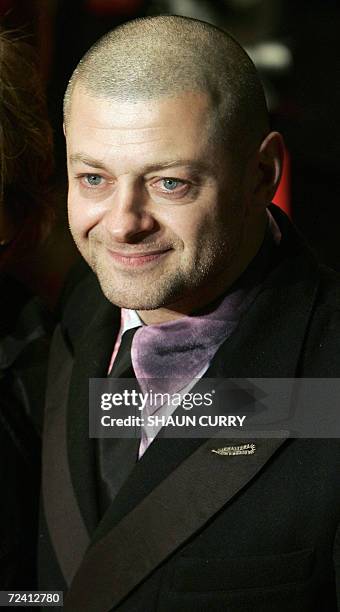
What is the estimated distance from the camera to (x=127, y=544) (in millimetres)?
1190

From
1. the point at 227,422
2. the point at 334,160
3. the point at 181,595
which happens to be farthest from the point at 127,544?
the point at 334,160

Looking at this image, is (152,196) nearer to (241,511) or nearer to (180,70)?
(180,70)

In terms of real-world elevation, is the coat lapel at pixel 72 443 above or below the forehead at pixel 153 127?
below

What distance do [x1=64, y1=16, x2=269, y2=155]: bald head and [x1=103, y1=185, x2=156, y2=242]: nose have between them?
106 millimetres

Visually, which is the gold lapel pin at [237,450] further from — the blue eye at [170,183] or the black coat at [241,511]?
the blue eye at [170,183]

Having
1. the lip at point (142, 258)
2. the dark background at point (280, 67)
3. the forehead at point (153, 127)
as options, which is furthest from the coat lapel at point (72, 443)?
the dark background at point (280, 67)

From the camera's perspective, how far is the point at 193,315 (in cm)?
122

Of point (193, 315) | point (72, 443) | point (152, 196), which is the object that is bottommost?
point (72, 443)

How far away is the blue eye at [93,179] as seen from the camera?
3.71 feet

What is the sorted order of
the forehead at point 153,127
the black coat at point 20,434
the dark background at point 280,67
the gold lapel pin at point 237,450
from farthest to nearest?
the dark background at point 280,67 < the black coat at point 20,434 < the gold lapel pin at point 237,450 < the forehead at point 153,127

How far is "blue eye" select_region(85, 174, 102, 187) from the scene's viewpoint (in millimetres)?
1132

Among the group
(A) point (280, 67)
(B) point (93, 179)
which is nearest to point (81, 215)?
(B) point (93, 179)

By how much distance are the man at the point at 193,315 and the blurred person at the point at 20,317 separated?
113 mm

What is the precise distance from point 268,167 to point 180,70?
176mm
